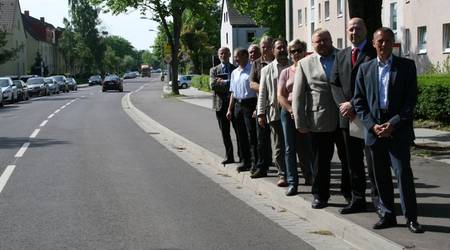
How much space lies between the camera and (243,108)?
9516 mm

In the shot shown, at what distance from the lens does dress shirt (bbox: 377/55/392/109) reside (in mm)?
5773

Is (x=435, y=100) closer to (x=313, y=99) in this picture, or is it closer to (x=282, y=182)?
(x=282, y=182)

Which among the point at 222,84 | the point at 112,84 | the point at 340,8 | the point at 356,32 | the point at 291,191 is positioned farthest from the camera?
the point at 112,84

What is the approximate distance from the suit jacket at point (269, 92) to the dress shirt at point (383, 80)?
2.49m

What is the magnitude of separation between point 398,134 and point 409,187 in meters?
0.49

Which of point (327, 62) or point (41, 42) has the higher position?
point (41, 42)

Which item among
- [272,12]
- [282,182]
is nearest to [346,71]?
[282,182]

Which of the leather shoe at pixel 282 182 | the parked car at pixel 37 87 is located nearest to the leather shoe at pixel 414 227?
the leather shoe at pixel 282 182

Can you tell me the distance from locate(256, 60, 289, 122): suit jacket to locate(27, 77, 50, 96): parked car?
4609 cm

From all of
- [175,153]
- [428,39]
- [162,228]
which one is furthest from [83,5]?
[162,228]

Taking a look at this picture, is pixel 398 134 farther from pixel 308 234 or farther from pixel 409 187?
pixel 308 234

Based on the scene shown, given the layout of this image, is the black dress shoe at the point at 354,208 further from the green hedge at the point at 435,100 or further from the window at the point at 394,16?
the window at the point at 394,16

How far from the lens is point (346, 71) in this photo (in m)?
6.34

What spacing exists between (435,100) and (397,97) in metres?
12.2
